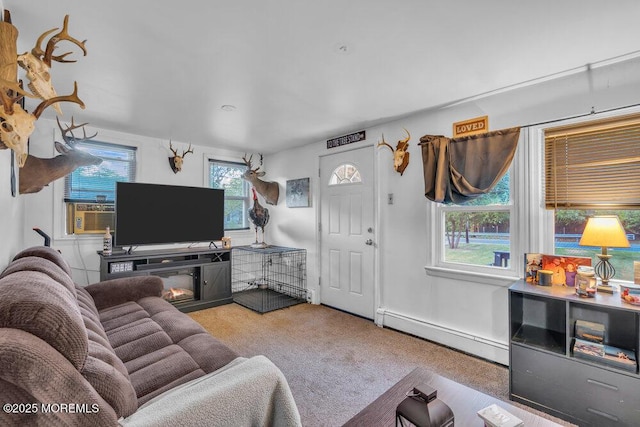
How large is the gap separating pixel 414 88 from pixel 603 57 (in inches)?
47.3

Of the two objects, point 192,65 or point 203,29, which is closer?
point 203,29

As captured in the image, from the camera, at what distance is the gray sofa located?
2.33 ft

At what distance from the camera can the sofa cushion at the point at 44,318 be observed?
80 cm

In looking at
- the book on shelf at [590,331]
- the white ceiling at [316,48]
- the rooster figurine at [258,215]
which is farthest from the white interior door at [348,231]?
A: the book on shelf at [590,331]

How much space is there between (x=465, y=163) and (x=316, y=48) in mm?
1638

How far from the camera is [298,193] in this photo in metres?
4.43

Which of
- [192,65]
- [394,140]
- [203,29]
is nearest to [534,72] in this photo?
[394,140]

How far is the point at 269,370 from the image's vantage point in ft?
3.83

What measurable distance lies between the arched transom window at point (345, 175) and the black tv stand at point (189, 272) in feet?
6.04

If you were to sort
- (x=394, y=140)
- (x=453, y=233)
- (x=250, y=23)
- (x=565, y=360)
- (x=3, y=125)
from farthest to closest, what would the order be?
1. (x=394, y=140)
2. (x=453, y=233)
3. (x=565, y=360)
4. (x=250, y=23)
5. (x=3, y=125)

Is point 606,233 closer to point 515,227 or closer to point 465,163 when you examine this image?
point 515,227

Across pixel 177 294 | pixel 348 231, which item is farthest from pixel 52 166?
pixel 348 231

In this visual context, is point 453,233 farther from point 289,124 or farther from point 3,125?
point 3,125

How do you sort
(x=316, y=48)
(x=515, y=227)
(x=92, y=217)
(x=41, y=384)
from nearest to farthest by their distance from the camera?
1. (x=41, y=384)
2. (x=316, y=48)
3. (x=515, y=227)
4. (x=92, y=217)
